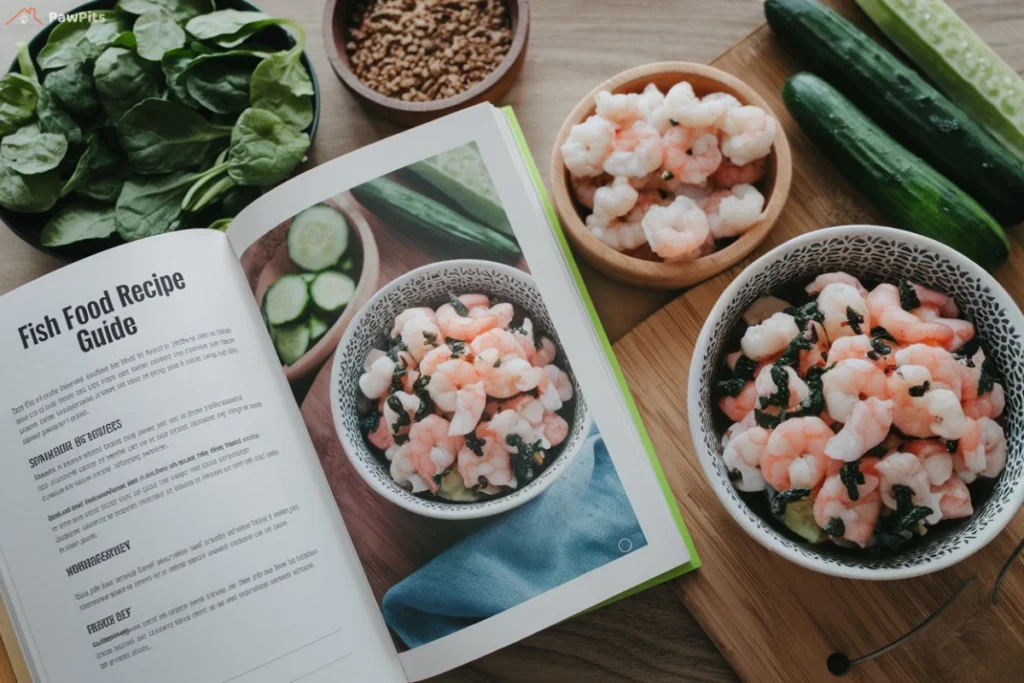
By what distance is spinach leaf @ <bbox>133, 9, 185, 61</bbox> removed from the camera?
886 millimetres

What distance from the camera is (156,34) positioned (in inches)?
35.0

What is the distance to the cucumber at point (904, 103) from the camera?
86 cm

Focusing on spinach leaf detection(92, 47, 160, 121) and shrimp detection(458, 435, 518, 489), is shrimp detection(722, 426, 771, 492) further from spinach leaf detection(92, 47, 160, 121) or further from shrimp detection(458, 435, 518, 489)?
spinach leaf detection(92, 47, 160, 121)

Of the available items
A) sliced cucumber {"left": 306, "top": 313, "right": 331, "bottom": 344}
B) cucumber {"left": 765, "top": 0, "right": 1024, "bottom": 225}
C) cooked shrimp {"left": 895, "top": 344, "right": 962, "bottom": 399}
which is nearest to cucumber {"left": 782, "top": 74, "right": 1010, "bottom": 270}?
cucumber {"left": 765, "top": 0, "right": 1024, "bottom": 225}

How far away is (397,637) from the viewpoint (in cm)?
84

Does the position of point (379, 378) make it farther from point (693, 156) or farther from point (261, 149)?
point (693, 156)

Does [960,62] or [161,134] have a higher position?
[960,62]

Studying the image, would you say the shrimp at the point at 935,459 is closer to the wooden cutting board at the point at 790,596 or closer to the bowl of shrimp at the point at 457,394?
the wooden cutting board at the point at 790,596

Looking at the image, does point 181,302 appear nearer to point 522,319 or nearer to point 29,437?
point 29,437

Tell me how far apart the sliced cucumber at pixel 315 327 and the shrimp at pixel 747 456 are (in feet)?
1.44

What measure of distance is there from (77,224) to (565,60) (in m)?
0.60

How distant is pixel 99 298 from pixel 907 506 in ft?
2.61

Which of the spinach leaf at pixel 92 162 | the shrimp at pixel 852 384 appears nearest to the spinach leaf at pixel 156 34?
the spinach leaf at pixel 92 162

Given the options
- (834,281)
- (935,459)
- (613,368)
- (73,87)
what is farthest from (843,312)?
(73,87)
